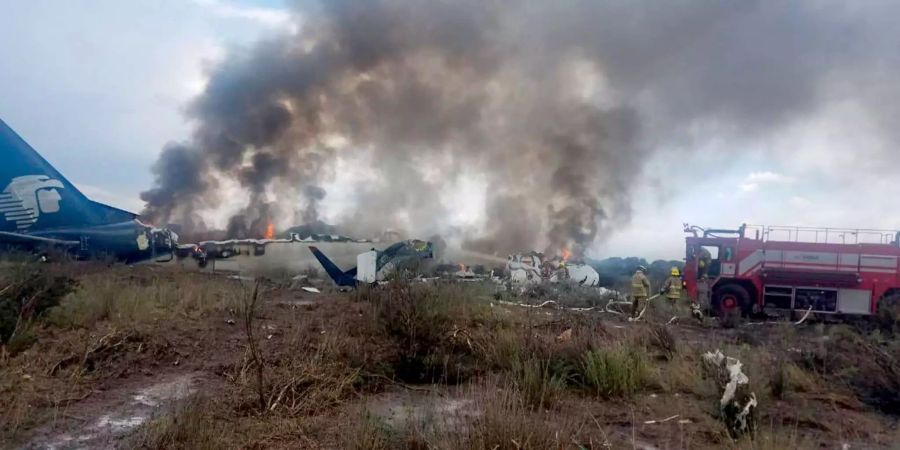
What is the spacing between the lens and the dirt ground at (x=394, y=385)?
4.98 m

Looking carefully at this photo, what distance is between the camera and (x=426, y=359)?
815 centimetres

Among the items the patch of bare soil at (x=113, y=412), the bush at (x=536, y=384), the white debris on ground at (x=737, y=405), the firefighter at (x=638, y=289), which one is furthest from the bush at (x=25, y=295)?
the firefighter at (x=638, y=289)

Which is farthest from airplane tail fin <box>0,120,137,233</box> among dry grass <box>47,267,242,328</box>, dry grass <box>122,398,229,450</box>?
dry grass <box>122,398,229,450</box>

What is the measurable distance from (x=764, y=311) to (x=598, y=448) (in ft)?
55.8

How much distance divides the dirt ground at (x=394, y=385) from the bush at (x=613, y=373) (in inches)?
1.8

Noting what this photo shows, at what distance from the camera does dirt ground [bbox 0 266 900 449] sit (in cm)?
498

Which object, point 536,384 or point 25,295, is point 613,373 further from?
point 25,295

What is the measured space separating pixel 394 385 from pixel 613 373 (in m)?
2.45

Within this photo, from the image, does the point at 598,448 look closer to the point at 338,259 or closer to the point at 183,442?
the point at 183,442

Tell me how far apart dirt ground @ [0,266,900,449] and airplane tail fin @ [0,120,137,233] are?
43.6 ft

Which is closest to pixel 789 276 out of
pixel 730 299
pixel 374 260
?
pixel 730 299

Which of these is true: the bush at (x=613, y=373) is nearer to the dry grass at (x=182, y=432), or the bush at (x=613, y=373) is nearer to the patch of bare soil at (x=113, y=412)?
the dry grass at (x=182, y=432)

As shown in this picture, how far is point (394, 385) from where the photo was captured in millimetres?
7551

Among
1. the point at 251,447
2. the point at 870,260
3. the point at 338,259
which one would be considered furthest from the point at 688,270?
the point at 251,447
